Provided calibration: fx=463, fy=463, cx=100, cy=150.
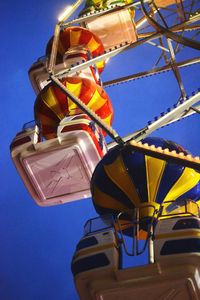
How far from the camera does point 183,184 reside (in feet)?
17.9

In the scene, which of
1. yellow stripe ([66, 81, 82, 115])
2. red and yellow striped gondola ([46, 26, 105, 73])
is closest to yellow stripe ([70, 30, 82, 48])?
red and yellow striped gondola ([46, 26, 105, 73])

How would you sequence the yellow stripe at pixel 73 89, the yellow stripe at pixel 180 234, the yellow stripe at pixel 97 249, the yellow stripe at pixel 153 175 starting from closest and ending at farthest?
the yellow stripe at pixel 180 234
the yellow stripe at pixel 97 249
the yellow stripe at pixel 153 175
the yellow stripe at pixel 73 89

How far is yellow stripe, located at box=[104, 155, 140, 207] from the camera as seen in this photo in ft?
17.4

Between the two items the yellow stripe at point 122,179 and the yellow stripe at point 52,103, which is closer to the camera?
the yellow stripe at point 122,179

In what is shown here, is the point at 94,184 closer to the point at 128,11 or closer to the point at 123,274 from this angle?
the point at 123,274

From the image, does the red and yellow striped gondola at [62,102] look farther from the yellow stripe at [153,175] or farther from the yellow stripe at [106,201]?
the yellow stripe at [153,175]

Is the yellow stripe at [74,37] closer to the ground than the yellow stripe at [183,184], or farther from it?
farther from it

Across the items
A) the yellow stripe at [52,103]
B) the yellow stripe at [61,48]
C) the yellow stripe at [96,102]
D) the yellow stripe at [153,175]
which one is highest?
the yellow stripe at [61,48]

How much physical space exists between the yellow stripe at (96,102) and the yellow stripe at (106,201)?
2246mm

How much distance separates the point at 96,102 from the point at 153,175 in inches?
105

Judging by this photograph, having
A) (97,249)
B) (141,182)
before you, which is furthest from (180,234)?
(141,182)

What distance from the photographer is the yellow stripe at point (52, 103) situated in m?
7.60

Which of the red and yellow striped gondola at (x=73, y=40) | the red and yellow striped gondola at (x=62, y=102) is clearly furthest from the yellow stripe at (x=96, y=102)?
the red and yellow striped gondola at (x=73, y=40)

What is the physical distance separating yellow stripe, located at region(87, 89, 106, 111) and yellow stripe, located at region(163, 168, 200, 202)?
103 inches
